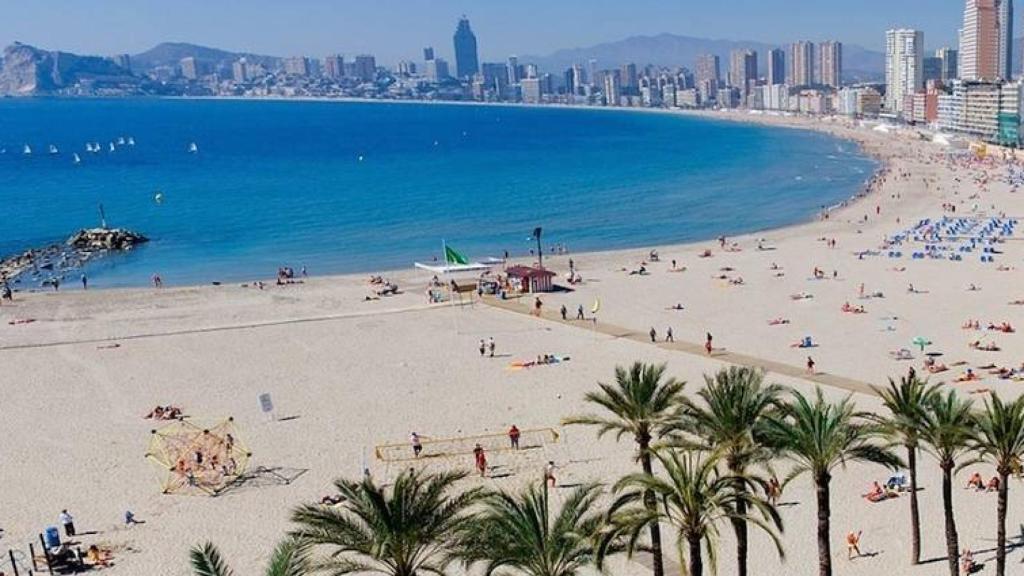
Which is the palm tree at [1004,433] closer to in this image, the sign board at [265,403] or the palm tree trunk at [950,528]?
the palm tree trunk at [950,528]

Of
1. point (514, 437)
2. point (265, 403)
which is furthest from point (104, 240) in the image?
point (514, 437)

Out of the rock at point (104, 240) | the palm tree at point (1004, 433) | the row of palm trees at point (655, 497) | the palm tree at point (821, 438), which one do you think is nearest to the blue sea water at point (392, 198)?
the rock at point (104, 240)

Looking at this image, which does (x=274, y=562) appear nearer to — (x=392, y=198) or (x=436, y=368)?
(x=436, y=368)

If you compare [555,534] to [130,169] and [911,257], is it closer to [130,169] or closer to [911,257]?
[911,257]

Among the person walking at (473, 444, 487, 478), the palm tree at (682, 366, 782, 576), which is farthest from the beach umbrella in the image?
the palm tree at (682, 366, 782, 576)

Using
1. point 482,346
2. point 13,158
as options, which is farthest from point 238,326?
point 13,158
